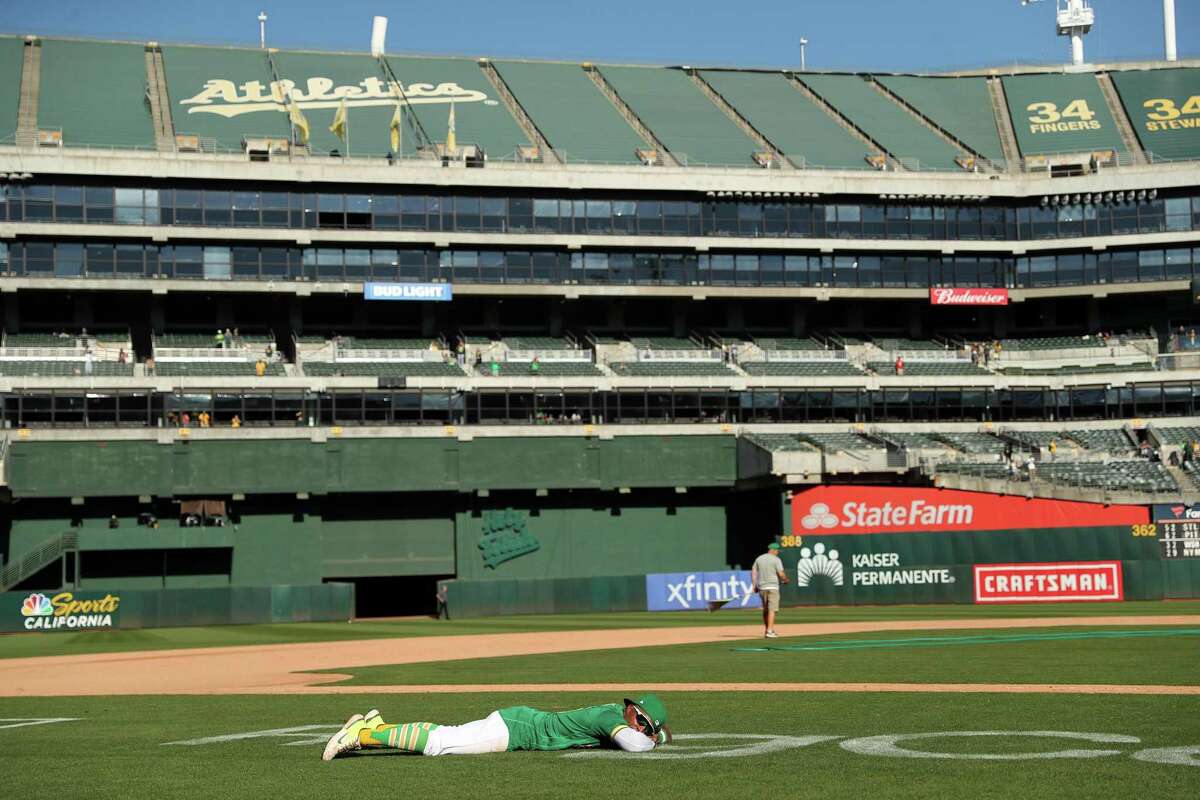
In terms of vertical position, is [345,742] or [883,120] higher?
[883,120]

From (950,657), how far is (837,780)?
1576 centimetres

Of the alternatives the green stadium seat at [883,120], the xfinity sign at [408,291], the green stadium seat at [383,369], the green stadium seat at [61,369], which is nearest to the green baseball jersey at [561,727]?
the green stadium seat at [383,369]

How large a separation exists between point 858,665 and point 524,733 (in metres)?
12.6

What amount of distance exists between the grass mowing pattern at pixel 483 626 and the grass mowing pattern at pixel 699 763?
25731 millimetres

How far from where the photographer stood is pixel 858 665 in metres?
25.5

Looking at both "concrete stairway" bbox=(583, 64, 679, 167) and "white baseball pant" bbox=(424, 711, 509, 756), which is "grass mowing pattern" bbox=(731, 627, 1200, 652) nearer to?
"white baseball pant" bbox=(424, 711, 509, 756)

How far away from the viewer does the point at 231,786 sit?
11984 millimetres

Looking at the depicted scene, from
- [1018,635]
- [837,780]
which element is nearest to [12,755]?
[837,780]

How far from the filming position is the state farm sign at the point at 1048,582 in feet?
170

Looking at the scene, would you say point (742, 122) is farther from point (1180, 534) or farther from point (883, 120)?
point (1180, 534)

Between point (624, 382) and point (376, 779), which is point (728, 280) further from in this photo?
point (376, 779)

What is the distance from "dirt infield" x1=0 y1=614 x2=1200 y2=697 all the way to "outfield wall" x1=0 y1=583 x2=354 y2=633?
523 inches

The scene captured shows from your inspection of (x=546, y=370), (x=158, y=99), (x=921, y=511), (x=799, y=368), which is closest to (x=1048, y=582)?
(x=921, y=511)

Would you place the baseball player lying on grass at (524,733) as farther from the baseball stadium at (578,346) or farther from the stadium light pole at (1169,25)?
the stadium light pole at (1169,25)
